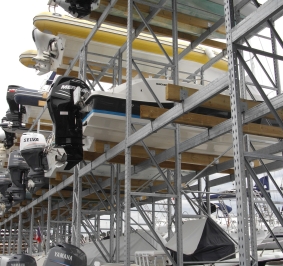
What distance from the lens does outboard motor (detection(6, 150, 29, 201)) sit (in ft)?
43.5

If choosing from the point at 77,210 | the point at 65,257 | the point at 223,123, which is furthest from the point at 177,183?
the point at 77,210

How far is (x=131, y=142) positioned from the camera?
5.56 m

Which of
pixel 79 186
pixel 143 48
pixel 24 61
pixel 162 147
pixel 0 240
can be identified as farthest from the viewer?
pixel 0 240

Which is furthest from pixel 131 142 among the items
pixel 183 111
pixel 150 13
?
pixel 150 13

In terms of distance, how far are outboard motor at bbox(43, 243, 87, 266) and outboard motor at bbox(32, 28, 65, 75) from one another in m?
4.62

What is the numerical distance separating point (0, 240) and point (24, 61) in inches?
787

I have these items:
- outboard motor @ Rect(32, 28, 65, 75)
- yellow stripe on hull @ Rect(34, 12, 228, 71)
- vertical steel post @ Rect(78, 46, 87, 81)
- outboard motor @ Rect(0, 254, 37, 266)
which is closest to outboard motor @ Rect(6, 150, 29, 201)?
outboard motor @ Rect(32, 28, 65, 75)

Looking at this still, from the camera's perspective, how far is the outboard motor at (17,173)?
13273mm

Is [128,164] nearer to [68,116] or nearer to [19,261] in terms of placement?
[68,116]

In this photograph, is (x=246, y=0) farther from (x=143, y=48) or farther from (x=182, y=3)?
(x=143, y=48)

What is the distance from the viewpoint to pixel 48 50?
968cm

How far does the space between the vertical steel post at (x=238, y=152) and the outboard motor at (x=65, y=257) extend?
348cm

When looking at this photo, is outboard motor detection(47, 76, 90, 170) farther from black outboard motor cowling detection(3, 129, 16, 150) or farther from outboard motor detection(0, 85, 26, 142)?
black outboard motor cowling detection(3, 129, 16, 150)

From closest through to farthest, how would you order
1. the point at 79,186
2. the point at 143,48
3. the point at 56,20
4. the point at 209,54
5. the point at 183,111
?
the point at 183,111, the point at 79,186, the point at 56,20, the point at 143,48, the point at 209,54
